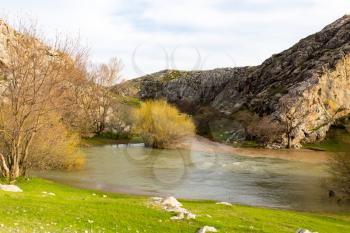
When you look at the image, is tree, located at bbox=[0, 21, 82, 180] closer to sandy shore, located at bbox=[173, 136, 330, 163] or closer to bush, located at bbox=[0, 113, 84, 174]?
bush, located at bbox=[0, 113, 84, 174]

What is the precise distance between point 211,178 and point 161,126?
4112 centimetres

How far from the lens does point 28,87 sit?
42969 mm

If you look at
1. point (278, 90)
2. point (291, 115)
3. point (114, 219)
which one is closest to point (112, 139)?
point (291, 115)

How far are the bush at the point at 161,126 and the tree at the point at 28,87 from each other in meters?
54.6

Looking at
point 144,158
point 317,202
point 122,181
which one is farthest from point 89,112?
point 317,202

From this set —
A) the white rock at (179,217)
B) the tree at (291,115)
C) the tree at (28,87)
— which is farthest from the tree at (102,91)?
the white rock at (179,217)

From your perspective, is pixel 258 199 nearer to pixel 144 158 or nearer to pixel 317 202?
pixel 317 202

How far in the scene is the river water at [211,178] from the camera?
164 feet

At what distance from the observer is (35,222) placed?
22.1 meters

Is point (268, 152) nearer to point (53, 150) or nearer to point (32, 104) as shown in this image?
point (53, 150)

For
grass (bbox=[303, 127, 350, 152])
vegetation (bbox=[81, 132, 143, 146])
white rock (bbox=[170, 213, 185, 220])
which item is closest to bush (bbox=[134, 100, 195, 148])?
vegetation (bbox=[81, 132, 143, 146])

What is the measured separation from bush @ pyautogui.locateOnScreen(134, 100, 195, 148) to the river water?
14.6 meters

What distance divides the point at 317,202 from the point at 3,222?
37641 millimetres

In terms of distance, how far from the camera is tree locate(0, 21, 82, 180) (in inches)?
1681
